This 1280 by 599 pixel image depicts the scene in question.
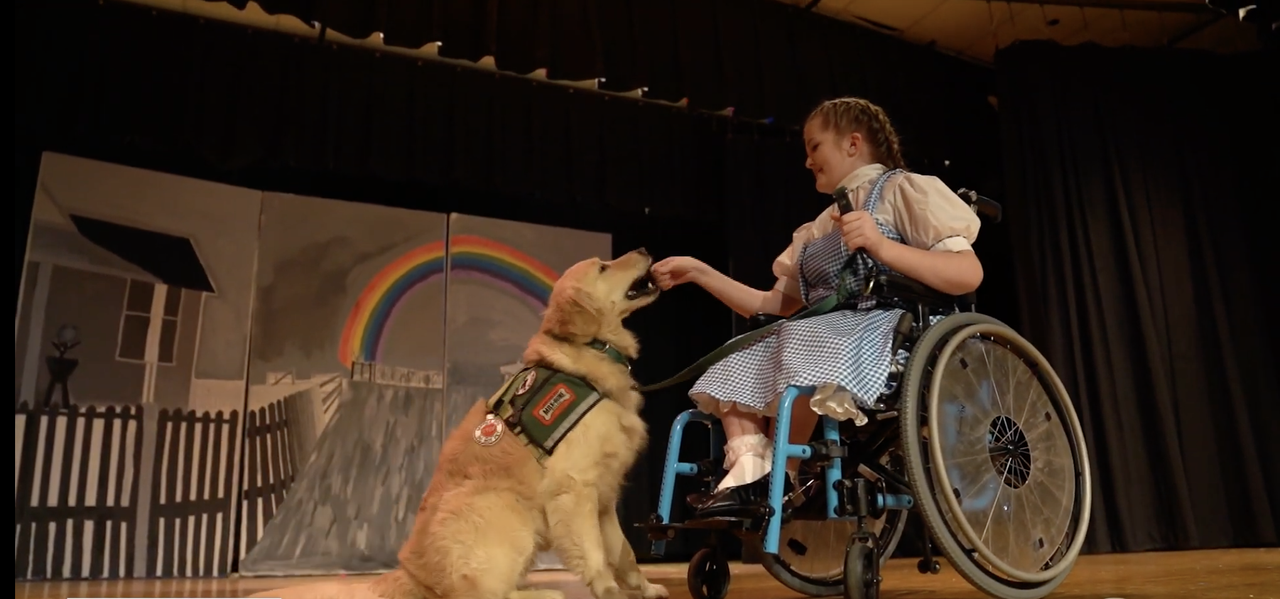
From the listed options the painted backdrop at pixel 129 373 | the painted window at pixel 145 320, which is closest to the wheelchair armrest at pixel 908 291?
the painted backdrop at pixel 129 373

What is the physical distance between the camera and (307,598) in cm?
184

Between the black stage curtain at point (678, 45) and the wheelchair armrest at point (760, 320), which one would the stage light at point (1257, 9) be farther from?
the wheelchair armrest at point (760, 320)

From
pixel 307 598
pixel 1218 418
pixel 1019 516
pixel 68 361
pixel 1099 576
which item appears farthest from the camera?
pixel 1218 418

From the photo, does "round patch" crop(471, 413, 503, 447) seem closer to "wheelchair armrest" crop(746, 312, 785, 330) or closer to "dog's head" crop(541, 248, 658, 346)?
"dog's head" crop(541, 248, 658, 346)

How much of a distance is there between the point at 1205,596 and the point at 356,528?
11.4 ft

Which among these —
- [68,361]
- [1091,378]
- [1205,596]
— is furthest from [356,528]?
[1091,378]

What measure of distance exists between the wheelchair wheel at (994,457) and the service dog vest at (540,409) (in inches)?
25.2

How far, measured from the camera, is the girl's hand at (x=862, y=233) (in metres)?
1.60

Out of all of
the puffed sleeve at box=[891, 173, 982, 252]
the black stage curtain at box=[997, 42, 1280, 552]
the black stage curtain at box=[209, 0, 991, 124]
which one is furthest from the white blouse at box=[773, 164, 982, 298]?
the black stage curtain at box=[997, 42, 1280, 552]

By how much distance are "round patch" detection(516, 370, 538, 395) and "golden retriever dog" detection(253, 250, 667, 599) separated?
0.05 m

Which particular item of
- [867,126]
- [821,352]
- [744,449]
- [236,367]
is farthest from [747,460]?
[236,367]

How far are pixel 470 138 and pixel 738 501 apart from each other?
10.9ft

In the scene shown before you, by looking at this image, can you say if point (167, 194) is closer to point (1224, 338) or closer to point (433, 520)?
point (433, 520)

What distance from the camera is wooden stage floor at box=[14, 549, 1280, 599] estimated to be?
179 cm
